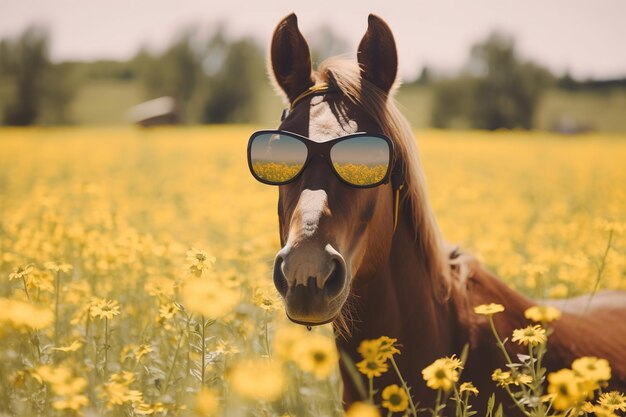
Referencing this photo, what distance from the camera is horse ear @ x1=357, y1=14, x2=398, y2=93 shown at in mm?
2186

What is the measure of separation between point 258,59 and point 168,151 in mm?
31998

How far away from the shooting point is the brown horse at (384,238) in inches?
78.3

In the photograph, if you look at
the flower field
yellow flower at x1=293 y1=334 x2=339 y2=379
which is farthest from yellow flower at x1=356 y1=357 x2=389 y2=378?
yellow flower at x1=293 y1=334 x2=339 y2=379

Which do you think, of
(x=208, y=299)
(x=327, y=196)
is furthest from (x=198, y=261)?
(x=208, y=299)

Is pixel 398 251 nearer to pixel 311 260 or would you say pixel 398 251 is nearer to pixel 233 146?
pixel 311 260

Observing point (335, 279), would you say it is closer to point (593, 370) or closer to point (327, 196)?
point (327, 196)

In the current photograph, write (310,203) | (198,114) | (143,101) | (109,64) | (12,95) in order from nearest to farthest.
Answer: (310,203) → (12,95) → (198,114) → (143,101) → (109,64)

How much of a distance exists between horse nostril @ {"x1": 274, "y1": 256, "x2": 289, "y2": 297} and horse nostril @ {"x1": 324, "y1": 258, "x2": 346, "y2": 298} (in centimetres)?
14

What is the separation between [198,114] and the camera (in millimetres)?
47750

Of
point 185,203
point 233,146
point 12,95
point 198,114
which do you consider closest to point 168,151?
point 233,146

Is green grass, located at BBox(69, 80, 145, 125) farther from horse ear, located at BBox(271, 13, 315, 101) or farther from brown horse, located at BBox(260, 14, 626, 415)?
brown horse, located at BBox(260, 14, 626, 415)

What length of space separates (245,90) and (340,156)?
155 feet

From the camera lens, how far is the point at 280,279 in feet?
5.65

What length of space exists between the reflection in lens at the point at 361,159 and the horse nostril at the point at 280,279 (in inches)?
17.6
